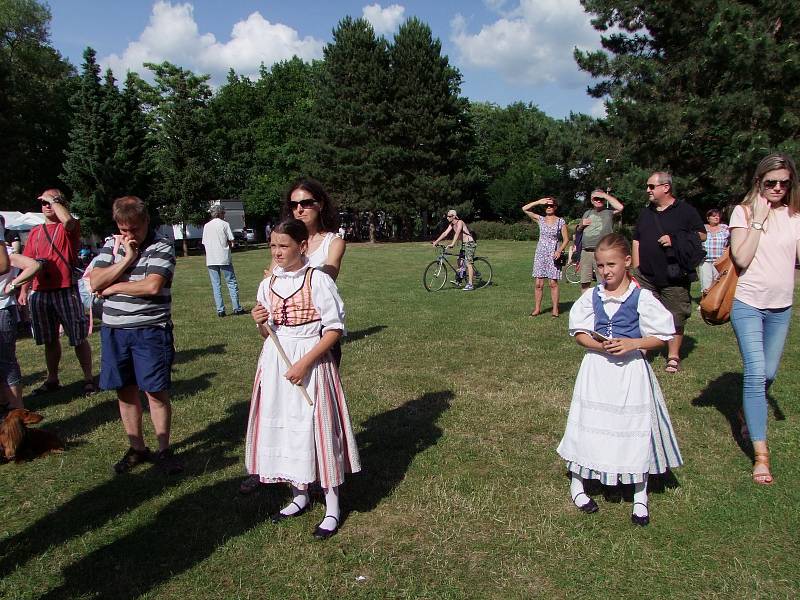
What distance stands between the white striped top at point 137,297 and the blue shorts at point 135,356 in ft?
0.21

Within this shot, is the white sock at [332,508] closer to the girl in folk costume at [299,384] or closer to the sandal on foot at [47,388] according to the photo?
the girl in folk costume at [299,384]

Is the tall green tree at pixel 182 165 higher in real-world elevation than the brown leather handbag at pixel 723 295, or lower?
higher

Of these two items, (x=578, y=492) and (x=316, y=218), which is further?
(x=316, y=218)

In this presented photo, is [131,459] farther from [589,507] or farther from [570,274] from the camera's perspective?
[570,274]

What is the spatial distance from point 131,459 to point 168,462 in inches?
12.7

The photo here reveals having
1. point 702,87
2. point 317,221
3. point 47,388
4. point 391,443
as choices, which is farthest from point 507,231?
point 317,221

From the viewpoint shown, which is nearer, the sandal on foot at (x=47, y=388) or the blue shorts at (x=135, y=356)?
the blue shorts at (x=135, y=356)

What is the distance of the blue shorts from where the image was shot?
163 inches

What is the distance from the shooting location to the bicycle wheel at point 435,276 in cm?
1470

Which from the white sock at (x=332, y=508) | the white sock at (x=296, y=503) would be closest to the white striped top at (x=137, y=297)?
the white sock at (x=296, y=503)

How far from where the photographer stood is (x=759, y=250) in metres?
4.05

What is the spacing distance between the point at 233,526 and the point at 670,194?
516cm

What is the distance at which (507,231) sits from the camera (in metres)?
39.4

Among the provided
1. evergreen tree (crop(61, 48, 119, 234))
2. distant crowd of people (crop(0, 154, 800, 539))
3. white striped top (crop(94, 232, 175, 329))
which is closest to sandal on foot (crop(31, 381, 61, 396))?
distant crowd of people (crop(0, 154, 800, 539))
